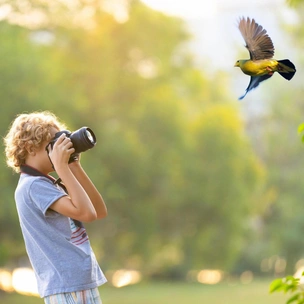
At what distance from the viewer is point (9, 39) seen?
46.9 ft

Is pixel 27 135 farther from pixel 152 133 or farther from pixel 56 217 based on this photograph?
pixel 152 133

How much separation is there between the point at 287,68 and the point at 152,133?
1567 cm

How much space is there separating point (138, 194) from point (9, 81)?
13.9 ft

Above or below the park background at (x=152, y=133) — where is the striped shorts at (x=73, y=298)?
below

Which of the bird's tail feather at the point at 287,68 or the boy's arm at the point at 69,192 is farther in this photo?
the boy's arm at the point at 69,192

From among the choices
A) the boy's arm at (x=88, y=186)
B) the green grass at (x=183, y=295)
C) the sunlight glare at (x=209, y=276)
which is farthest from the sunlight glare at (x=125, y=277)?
the boy's arm at (x=88, y=186)

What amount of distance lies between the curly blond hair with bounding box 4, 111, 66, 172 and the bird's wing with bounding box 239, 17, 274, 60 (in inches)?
29.7

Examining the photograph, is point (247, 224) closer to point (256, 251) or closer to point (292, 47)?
point (256, 251)

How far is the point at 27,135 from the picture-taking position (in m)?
2.29

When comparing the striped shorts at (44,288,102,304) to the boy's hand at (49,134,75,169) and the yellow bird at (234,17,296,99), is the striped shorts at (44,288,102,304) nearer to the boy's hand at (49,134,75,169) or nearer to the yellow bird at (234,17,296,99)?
the boy's hand at (49,134,75,169)

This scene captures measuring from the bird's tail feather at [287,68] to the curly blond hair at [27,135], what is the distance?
2.70 ft

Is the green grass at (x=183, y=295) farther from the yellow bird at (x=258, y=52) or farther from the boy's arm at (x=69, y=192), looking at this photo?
the yellow bird at (x=258, y=52)

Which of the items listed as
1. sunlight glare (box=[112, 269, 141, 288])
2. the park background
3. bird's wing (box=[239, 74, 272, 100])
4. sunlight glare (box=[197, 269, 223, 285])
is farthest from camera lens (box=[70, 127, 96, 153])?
sunlight glare (box=[197, 269, 223, 285])

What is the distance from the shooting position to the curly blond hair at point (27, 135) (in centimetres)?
229
